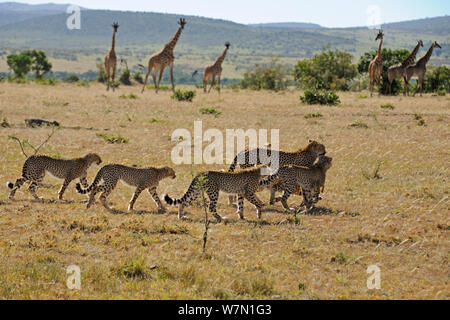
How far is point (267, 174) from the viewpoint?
924 centimetres

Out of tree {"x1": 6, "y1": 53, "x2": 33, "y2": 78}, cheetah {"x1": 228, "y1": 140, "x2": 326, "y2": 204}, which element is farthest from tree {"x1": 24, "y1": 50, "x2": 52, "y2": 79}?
cheetah {"x1": 228, "y1": 140, "x2": 326, "y2": 204}

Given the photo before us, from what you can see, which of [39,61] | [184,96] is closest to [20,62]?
[39,61]

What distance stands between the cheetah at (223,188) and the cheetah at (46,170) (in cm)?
223

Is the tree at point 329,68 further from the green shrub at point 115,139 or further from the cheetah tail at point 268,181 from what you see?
the cheetah tail at point 268,181

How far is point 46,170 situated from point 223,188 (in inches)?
129

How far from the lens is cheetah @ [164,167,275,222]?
870cm

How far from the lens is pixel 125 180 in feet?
30.7

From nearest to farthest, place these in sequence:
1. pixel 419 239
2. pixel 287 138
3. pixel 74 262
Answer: pixel 74 262, pixel 419 239, pixel 287 138

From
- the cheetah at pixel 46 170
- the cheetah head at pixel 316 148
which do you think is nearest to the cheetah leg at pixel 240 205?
the cheetah head at pixel 316 148

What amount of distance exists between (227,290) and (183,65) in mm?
136324

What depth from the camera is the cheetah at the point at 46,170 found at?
9633 mm

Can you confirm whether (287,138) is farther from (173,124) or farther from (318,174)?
(318,174)

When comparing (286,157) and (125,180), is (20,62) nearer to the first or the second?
(125,180)

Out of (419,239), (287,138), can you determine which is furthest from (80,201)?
(287,138)
